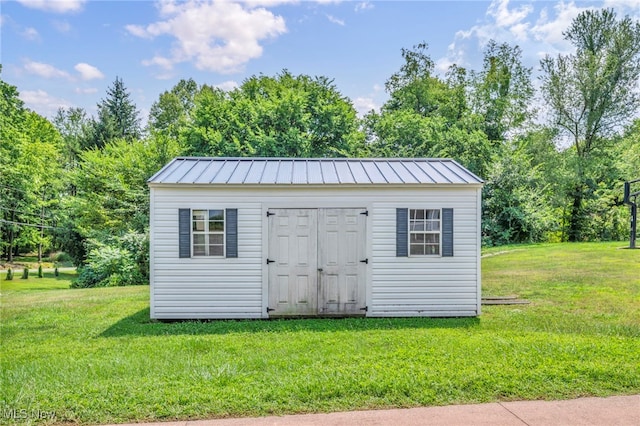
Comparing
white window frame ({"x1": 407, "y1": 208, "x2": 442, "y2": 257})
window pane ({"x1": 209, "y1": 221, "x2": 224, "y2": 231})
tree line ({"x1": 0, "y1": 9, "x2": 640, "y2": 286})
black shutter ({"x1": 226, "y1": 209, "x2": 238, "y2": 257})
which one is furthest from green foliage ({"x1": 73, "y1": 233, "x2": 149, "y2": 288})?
white window frame ({"x1": 407, "y1": 208, "x2": 442, "y2": 257})

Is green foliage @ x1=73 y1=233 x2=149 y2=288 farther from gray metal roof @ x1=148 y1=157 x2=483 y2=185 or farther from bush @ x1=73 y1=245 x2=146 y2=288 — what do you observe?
gray metal roof @ x1=148 y1=157 x2=483 y2=185

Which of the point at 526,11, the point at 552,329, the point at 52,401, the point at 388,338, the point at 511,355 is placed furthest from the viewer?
the point at 526,11

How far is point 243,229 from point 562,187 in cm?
2174

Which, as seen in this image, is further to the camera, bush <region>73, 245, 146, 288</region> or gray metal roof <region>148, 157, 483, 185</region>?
bush <region>73, 245, 146, 288</region>

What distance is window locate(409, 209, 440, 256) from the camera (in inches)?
321

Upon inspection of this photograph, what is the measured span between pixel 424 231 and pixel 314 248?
→ 2.19 meters

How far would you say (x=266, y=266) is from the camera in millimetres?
8047

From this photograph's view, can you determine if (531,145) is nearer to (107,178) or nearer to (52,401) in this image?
(107,178)

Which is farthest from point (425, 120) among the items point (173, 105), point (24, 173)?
point (24, 173)

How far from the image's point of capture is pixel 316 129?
22.5 meters

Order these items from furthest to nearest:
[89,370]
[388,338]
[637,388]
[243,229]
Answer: [243,229] < [388,338] < [89,370] < [637,388]

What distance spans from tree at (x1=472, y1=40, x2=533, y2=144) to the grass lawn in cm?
2024

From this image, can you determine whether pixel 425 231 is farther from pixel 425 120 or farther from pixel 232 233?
pixel 425 120

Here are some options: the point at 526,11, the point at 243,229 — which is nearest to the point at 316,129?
the point at 526,11
